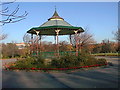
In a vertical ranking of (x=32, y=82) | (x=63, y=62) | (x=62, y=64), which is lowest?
(x=32, y=82)

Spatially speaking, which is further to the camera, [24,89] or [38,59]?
[38,59]

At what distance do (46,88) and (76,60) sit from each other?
298 inches

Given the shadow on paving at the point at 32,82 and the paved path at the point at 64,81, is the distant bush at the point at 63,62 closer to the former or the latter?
the paved path at the point at 64,81

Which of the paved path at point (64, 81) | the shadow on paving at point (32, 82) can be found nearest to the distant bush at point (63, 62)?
the paved path at point (64, 81)

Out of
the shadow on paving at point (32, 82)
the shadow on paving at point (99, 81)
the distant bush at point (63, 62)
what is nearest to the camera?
the shadow on paving at point (99, 81)

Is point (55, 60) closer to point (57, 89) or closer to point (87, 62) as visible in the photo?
point (87, 62)

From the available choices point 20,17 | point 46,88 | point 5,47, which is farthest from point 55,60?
point 5,47

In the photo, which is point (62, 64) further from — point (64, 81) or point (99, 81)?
point (99, 81)

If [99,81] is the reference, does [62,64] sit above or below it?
above

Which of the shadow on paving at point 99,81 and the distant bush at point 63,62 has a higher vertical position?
the distant bush at point 63,62

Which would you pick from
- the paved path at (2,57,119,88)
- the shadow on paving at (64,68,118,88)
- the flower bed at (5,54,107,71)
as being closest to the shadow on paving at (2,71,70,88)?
the paved path at (2,57,119,88)

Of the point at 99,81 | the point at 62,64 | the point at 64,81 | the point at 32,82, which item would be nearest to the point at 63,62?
the point at 62,64

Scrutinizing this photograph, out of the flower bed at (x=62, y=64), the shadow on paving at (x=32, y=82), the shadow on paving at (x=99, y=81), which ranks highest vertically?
the flower bed at (x=62, y=64)

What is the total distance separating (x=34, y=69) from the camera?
1315 centimetres
